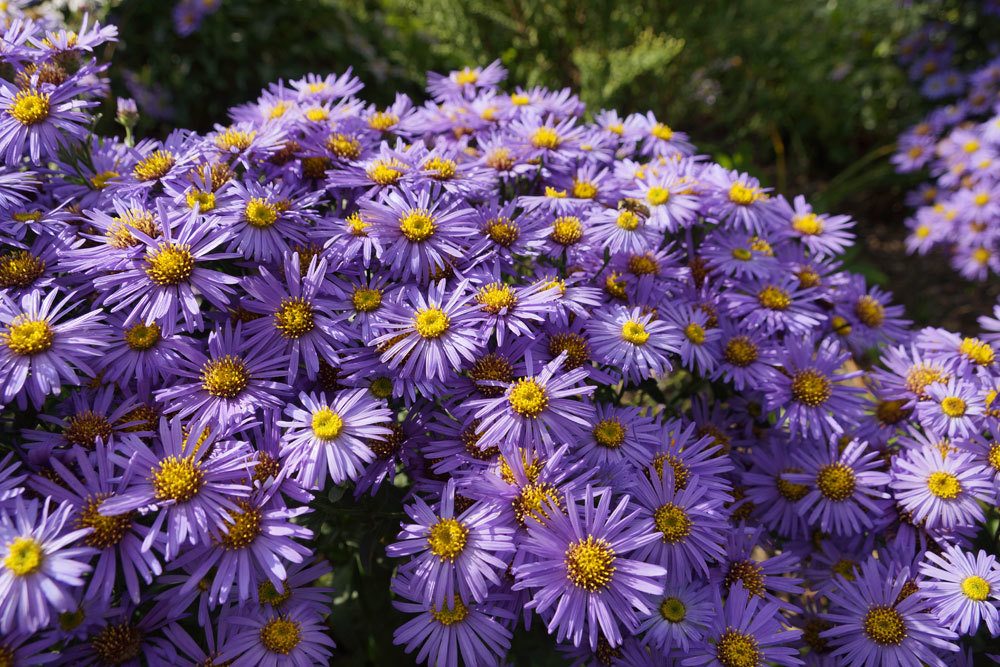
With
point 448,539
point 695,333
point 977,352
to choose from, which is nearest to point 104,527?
point 448,539

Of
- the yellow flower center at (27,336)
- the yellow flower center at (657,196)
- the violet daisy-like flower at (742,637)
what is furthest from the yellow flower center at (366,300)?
the violet daisy-like flower at (742,637)

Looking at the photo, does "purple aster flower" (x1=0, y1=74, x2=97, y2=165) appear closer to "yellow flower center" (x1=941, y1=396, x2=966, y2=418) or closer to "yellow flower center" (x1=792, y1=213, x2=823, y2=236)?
"yellow flower center" (x1=792, y1=213, x2=823, y2=236)

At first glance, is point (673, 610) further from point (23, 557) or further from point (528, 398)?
point (23, 557)

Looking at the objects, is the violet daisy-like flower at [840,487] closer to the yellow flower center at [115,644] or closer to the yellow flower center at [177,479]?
the yellow flower center at [177,479]

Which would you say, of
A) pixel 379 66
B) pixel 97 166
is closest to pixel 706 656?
pixel 97 166

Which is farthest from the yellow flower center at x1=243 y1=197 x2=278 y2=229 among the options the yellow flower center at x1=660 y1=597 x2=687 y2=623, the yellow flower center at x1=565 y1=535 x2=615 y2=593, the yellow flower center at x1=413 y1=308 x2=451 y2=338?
the yellow flower center at x1=660 y1=597 x2=687 y2=623

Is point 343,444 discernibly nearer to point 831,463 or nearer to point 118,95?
point 831,463
